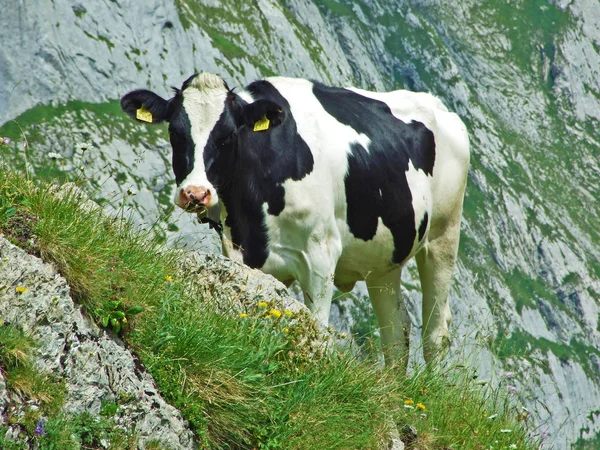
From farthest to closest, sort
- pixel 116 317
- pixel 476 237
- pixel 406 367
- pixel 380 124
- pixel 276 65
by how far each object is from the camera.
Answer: pixel 476 237 < pixel 276 65 < pixel 380 124 < pixel 406 367 < pixel 116 317

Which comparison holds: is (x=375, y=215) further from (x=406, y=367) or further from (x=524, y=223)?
(x=524, y=223)

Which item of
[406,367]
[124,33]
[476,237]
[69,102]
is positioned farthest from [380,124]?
[476,237]

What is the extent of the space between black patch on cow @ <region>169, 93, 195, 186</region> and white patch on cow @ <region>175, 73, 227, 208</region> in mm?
44

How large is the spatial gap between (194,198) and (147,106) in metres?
1.84

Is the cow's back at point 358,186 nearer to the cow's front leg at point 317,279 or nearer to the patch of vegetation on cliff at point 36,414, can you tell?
the cow's front leg at point 317,279

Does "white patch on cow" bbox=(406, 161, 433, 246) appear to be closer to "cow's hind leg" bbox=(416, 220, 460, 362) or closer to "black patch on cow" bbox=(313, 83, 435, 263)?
"black patch on cow" bbox=(313, 83, 435, 263)

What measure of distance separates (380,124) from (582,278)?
186 metres

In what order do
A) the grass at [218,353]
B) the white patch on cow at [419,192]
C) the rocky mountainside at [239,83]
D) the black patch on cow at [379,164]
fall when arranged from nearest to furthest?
1. the grass at [218,353]
2. the black patch on cow at [379,164]
3. the white patch on cow at [419,192]
4. the rocky mountainside at [239,83]

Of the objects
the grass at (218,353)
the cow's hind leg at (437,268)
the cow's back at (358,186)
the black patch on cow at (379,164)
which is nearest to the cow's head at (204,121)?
the cow's back at (358,186)

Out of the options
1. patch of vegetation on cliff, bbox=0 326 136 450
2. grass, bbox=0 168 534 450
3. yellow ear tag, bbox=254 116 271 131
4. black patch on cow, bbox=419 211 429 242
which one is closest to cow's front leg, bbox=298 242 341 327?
yellow ear tag, bbox=254 116 271 131

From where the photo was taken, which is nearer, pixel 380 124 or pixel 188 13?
pixel 380 124

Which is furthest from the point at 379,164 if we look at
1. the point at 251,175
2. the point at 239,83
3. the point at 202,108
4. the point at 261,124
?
the point at 239,83

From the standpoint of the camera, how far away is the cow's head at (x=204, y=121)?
27.8ft

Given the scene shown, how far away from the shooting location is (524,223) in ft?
626
